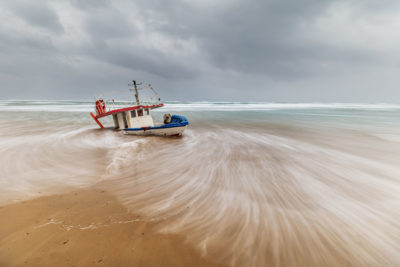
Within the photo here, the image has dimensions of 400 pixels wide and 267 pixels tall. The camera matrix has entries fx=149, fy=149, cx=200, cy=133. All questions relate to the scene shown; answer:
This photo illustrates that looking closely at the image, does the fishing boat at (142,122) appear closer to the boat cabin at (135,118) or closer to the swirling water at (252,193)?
the boat cabin at (135,118)

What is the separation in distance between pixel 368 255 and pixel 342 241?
0.40 metres

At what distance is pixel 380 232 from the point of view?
369 centimetres

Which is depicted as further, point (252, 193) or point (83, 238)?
point (252, 193)

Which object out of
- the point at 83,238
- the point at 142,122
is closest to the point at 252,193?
the point at 83,238

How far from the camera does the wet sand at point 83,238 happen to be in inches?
106

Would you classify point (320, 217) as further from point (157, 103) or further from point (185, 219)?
point (157, 103)

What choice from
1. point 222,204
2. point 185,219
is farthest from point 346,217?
point 185,219

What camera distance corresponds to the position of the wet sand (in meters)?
2.70

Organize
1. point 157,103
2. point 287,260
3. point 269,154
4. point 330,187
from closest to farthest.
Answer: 1. point 287,260
2. point 330,187
3. point 269,154
4. point 157,103

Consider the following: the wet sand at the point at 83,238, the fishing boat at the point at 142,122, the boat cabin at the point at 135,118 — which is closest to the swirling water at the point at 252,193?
the wet sand at the point at 83,238

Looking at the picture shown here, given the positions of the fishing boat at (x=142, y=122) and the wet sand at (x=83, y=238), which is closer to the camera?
the wet sand at (x=83, y=238)

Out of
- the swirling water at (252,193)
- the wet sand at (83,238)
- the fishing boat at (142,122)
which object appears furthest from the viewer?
the fishing boat at (142,122)

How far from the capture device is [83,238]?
3105 millimetres

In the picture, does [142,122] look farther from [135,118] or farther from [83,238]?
[83,238]
